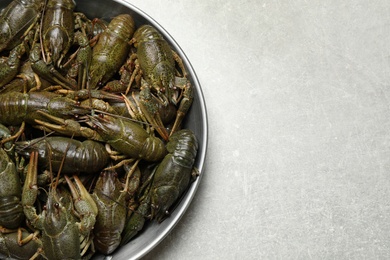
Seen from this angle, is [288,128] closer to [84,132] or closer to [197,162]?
[197,162]

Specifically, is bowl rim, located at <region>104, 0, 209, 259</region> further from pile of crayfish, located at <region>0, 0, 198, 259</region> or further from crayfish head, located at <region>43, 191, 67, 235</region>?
crayfish head, located at <region>43, 191, 67, 235</region>

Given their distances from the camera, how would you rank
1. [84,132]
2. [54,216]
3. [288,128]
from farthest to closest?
[288,128]
[84,132]
[54,216]

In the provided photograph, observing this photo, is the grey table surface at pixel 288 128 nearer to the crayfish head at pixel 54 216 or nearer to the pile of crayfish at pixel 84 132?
the pile of crayfish at pixel 84 132

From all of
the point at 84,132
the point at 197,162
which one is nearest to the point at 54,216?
the point at 84,132

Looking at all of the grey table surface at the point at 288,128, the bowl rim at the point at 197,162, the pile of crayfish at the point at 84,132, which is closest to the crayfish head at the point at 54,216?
the pile of crayfish at the point at 84,132

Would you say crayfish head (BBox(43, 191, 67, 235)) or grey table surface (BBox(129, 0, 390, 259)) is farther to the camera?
grey table surface (BBox(129, 0, 390, 259))

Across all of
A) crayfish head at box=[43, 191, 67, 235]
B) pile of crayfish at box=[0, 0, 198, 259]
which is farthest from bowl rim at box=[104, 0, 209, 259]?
crayfish head at box=[43, 191, 67, 235]

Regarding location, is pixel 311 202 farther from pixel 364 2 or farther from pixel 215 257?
pixel 364 2
